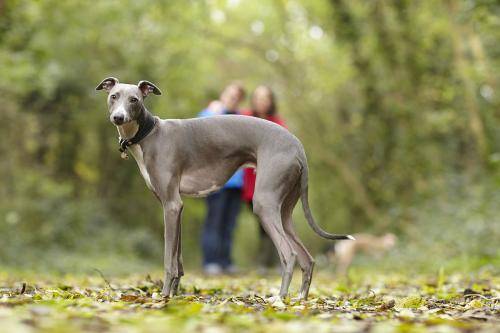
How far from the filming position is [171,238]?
585 cm

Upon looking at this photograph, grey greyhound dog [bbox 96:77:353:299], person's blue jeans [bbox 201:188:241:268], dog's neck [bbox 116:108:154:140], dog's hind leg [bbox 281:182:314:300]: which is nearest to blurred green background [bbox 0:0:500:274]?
person's blue jeans [bbox 201:188:241:268]

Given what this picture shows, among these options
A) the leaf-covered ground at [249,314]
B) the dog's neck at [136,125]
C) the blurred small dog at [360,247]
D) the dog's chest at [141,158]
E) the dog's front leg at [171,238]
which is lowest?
the leaf-covered ground at [249,314]

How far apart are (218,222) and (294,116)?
13.7 metres

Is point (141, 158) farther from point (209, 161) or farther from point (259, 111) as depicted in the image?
point (259, 111)

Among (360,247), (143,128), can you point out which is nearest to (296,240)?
(143,128)

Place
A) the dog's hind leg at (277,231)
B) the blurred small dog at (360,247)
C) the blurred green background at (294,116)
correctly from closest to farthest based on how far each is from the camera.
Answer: the dog's hind leg at (277,231) → the blurred green background at (294,116) → the blurred small dog at (360,247)

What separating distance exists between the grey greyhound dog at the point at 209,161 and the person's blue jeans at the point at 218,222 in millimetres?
5779

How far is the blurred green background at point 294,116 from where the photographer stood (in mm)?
15719

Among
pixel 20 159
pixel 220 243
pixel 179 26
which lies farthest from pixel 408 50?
pixel 20 159

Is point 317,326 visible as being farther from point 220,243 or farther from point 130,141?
point 220,243

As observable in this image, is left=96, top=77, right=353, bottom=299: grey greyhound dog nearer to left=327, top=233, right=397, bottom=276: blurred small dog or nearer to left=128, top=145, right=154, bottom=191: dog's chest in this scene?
left=128, top=145, right=154, bottom=191: dog's chest

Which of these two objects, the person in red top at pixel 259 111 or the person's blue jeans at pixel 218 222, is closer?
the person in red top at pixel 259 111

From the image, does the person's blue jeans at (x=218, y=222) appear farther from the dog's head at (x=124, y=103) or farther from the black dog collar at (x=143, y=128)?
the dog's head at (x=124, y=103)

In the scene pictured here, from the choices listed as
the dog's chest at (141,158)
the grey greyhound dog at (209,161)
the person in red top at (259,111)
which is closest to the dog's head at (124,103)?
the grey greyhound dog at (209,161)
